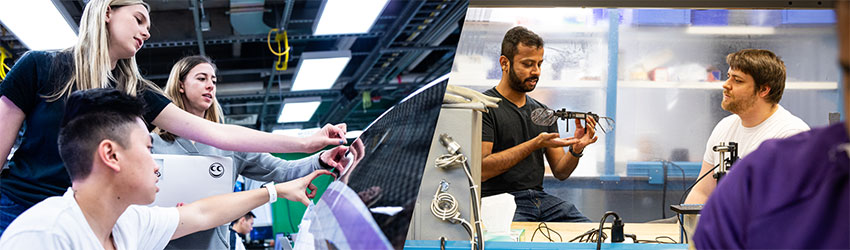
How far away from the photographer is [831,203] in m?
0.55

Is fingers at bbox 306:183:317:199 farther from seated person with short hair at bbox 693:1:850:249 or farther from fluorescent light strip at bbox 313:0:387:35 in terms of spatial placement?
seated person with short hair at bbox 693:1:850:249

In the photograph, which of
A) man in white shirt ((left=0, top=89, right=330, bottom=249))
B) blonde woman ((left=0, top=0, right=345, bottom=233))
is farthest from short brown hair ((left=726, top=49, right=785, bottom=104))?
man in white shirt ((left=0, top=89, right=330, bottom=249))

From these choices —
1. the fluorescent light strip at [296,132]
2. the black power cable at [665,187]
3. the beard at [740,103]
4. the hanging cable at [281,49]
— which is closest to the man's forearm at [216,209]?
the fluorescent light strip at [296,132]

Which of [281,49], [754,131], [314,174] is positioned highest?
[281,49]

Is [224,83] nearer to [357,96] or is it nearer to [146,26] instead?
[146,26]

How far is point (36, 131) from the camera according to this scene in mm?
1299

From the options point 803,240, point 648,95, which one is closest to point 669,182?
point 648,95

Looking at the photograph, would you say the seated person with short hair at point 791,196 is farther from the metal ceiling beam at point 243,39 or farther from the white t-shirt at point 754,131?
the white t-shirt at point 754,131

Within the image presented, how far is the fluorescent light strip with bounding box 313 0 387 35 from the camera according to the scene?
1688 millimetres

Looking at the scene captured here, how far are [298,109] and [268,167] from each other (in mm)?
215

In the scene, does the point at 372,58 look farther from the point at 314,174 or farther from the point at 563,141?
the point at 563,141

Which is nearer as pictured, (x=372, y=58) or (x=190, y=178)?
(x=190, y=178)

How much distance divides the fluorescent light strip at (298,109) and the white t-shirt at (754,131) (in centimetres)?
158

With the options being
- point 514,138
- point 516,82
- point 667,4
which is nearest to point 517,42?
point 516,82
